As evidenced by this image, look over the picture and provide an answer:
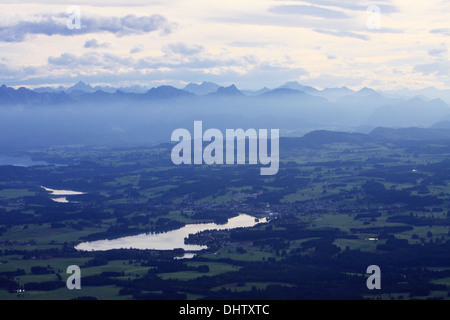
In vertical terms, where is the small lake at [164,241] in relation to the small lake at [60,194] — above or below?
Result: below

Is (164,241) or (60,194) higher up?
(60,194)

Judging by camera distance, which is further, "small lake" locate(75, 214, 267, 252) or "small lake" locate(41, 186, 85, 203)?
"small lake" locate(41, 186, 85, 203)

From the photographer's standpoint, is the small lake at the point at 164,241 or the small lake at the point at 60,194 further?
the small lake at the point at 60,194

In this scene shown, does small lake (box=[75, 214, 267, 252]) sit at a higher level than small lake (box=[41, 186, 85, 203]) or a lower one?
lower

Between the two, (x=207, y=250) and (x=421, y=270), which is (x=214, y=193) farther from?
(x=421, y=270)

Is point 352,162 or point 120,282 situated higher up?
point 352,162

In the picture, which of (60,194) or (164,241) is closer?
(164,241)
